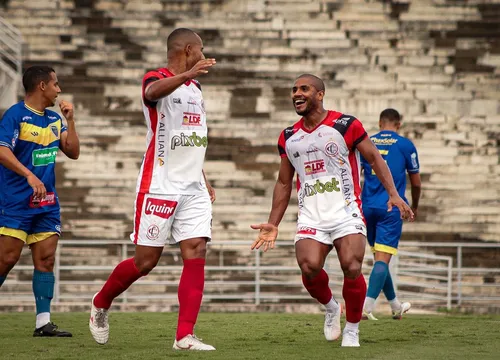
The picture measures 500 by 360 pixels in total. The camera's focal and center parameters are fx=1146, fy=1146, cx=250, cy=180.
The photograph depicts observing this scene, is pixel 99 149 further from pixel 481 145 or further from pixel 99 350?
pixel 99 350

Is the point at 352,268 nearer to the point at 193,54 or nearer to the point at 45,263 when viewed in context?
the point at 193,54

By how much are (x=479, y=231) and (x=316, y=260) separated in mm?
12476

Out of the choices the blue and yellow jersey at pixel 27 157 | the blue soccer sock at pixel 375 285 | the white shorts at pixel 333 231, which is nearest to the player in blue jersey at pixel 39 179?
the blue and yellow jersey at pixel 27 157

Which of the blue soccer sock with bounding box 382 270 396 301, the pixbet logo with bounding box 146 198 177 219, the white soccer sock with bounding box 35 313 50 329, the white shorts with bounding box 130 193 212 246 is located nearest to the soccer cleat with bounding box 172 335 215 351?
the white shorts with bounding box 130 193 212 246

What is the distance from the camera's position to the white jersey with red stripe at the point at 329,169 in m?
8.59

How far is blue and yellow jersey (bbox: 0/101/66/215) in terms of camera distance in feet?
30.6

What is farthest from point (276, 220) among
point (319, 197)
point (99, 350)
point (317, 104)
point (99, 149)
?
point (99, 149)

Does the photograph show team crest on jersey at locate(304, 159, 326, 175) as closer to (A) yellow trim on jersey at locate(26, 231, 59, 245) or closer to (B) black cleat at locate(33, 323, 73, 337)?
(A) yellow trim on jersey at locate(26, 231, 59, 245)

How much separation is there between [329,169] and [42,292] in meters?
2.71

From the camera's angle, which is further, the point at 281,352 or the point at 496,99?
the point at 496,99

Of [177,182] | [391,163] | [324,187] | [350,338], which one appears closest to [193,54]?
[177,182]

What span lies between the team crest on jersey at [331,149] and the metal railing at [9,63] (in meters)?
12.6

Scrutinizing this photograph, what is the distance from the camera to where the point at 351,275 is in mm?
8547

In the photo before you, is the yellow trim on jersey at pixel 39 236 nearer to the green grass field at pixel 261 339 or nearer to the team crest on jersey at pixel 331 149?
the green grass field at pixel 261 339
